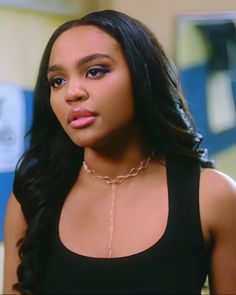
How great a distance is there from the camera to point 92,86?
75cm

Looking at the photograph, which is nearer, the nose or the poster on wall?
the nose

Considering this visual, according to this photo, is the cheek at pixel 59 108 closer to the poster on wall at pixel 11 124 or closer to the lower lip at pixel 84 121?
the lower lip at pixel 84 121

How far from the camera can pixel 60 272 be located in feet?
2.60

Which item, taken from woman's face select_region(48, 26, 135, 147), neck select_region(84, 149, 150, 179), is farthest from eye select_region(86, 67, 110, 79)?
neck select_region(84, 149, 150, 179)

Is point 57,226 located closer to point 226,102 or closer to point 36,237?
point 36,237

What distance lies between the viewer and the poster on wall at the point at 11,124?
1269 millimetres

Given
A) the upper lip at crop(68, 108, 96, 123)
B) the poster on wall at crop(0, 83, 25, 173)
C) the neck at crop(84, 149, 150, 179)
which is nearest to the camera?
the upper lip at crop(68, 108, 96, 123)

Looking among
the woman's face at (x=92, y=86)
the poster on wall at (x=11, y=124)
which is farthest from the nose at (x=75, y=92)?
the poster on wall at (x=11, y=124)

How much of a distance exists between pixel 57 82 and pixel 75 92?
0.26 ft

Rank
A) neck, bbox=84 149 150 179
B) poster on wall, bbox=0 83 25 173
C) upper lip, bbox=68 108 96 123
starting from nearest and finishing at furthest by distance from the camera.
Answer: upper lip, bbox=68 108 96 123
neck, bbox=84 149 150 179
poster on wall, bbox=0 83 25 173

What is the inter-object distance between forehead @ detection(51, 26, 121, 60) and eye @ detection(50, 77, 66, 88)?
0.05 metres

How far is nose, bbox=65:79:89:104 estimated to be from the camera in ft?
2.45

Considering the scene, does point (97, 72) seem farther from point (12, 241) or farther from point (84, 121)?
point (12, 241)

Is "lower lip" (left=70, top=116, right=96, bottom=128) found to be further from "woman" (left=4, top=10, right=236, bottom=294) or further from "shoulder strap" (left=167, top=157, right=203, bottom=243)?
"shoulder strap" (left=167, top=157, right=203, bottom=243)
